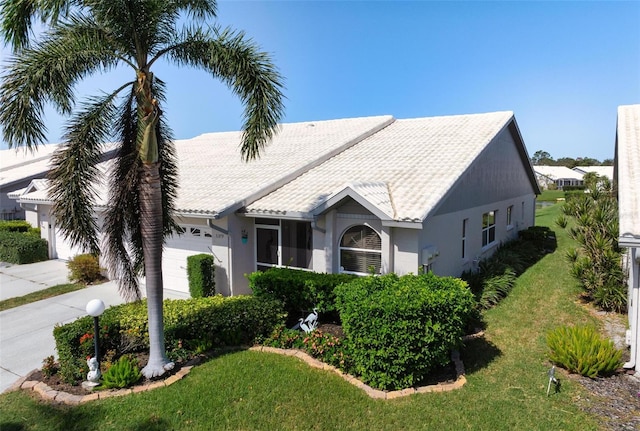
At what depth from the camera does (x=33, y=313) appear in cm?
1145

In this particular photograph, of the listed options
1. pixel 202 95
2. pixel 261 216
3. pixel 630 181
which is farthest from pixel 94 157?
pixel 630 181

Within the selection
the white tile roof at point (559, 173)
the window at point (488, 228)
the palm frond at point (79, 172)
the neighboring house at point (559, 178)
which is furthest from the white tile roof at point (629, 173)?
the white tile roof at point (559, 173)

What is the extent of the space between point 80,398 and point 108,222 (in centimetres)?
319

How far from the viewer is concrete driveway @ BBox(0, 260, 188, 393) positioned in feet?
27.8

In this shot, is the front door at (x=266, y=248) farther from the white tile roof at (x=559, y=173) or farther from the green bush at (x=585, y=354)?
the white tile roof at (x=559, y=173)

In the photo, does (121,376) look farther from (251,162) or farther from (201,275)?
(251,162)

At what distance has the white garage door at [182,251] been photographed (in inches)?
507

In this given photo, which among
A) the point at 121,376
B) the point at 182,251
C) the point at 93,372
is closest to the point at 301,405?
the point at 121,376

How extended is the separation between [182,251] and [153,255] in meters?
6.44

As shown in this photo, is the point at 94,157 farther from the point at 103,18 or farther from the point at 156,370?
the point at 156,370

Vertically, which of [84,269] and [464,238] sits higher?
[464,238]

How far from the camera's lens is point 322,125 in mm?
22250

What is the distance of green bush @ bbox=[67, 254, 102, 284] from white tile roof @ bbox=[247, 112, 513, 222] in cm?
697

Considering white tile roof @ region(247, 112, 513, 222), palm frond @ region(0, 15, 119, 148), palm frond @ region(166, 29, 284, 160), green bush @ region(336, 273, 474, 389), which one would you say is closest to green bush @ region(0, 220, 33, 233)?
white tile roof @ region(247, 112, 513, 222)
